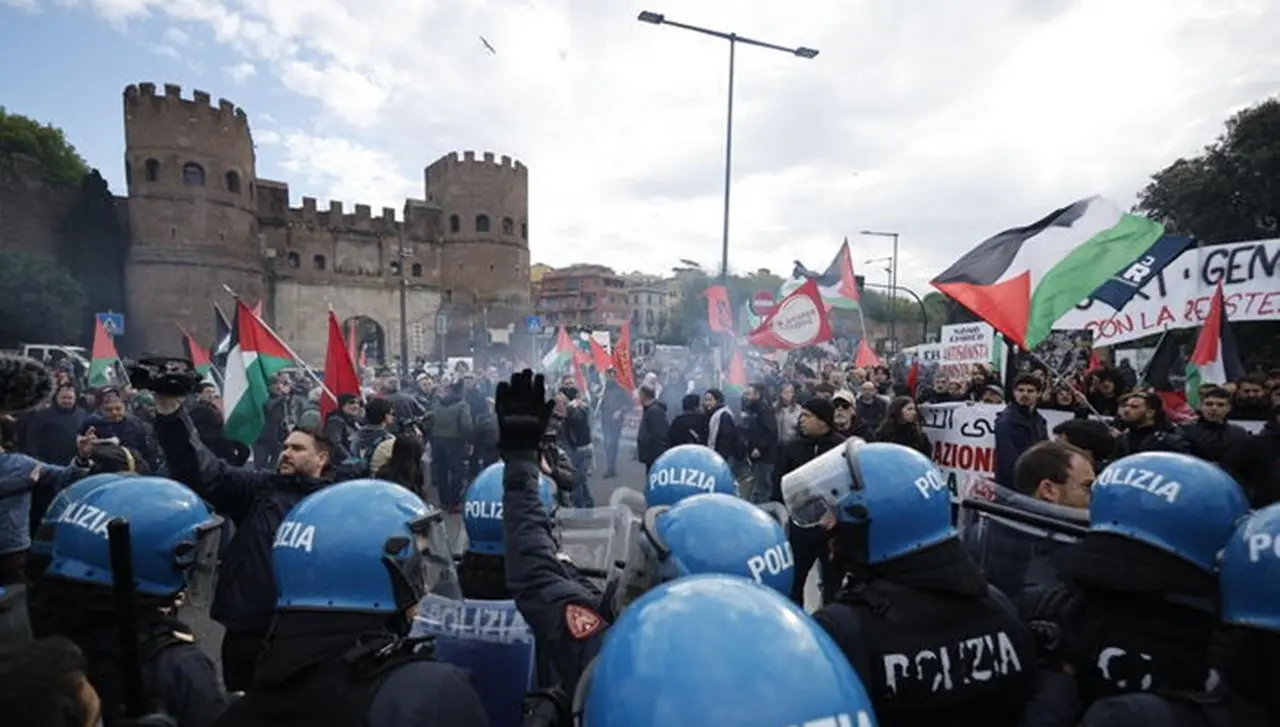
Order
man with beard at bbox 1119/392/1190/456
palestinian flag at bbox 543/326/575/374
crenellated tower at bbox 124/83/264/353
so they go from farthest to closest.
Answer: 1. crenellated tower at bbox 124/83/264/353
2. palestinian flag at bbox 543/326/575/374
3. man with beard at bbox 1119/392/1190/456

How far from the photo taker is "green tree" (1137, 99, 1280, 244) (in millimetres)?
23453

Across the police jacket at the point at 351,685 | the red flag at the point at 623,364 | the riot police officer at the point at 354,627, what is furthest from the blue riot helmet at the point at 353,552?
the red flag at the point at 623,364

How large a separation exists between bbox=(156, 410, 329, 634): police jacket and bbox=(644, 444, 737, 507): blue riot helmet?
1.65 metres

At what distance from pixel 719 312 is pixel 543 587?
43.7 ft

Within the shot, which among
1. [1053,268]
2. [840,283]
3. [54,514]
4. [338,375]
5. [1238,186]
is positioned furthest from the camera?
[1238,186]

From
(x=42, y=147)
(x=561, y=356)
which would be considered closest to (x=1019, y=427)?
(x=561, y=356)

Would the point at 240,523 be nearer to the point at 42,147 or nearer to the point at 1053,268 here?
the point at 1053,268

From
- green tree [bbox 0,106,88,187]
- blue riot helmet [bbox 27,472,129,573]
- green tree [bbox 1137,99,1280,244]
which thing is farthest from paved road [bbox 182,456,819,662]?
green tree [bbox 0,106,88,187]

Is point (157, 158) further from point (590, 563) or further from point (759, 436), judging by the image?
point (590, 563)

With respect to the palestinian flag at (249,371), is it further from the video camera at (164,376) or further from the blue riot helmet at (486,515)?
the blue riot helmet at (486,515)

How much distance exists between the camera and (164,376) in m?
3.30

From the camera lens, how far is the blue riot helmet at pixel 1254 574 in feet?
5.12

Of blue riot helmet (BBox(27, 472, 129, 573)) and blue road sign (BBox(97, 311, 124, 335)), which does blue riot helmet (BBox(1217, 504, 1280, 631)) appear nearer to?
blue riot helmet (BBox(27, 472, 129, 573))

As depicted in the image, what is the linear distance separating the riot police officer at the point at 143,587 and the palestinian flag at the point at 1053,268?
566cm
